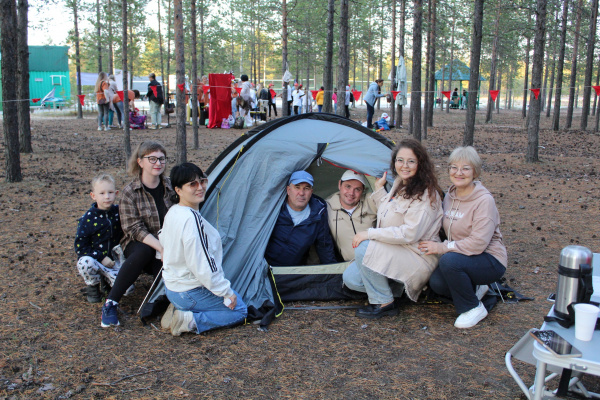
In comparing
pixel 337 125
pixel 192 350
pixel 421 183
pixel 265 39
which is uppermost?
pixel 265 39

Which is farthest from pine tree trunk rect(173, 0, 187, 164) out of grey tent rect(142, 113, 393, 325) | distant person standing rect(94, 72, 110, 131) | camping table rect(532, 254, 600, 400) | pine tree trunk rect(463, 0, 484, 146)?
distant person standing rect(94, 72, 110, 131)

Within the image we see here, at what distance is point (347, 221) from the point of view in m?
4.53

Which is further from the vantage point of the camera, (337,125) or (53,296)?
(337,125)

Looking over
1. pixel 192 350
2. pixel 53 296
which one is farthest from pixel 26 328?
pixel 192 350

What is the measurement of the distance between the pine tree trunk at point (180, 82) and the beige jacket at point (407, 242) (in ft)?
18.8

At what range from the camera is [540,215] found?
6.81m

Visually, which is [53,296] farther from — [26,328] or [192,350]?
[192,350]

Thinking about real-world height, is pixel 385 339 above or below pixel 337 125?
below

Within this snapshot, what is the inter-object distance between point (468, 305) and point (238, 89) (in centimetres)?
1569

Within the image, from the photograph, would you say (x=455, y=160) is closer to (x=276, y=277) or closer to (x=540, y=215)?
(x=276, y=277)

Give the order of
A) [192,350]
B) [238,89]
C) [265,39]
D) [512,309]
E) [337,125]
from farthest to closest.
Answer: [265,39] → [238,89] → [337,125] → [512,309] → [192,350]

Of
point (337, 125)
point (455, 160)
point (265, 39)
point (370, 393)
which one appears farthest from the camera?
point (265, 39)

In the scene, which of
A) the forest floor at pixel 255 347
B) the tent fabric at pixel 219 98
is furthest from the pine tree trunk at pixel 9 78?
the tent fabric at pixel 219 98

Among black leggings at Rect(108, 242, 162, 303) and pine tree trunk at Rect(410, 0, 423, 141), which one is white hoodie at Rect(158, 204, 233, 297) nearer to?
black leggings at Rect(108, 242, 162, 303)
